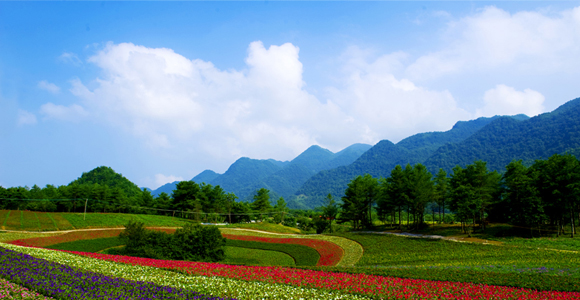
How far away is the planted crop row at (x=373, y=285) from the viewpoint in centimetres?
1256

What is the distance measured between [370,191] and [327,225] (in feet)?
33.9

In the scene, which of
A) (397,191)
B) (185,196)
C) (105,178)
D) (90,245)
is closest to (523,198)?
(397,191)

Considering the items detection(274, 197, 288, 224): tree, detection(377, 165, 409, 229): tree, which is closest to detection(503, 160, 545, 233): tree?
detection(377, 165, 409, 229): tree

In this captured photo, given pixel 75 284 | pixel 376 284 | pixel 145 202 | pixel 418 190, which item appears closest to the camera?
pixel 75 284

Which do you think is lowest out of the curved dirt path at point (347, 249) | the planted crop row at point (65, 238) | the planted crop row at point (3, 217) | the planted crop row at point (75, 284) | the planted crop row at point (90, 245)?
the curved dirt path at point (347, 249)

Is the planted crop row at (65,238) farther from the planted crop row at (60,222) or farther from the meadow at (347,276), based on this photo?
the meadow at (347,276)

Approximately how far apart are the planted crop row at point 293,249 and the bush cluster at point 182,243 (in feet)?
27.6

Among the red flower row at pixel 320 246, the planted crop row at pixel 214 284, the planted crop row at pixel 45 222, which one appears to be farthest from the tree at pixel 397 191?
the planted crop row at pixel 45 222

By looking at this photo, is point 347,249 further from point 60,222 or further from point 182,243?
point 60,222

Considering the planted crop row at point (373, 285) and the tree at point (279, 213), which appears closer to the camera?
the planted crop row at point (373, 285)

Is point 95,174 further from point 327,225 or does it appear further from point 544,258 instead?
point 544,258

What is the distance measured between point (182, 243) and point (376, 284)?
17.9m

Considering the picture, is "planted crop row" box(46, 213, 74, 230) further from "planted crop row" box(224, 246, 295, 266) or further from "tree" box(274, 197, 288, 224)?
"tree" box(274, 197, 288, 224)

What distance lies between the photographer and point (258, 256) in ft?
104
